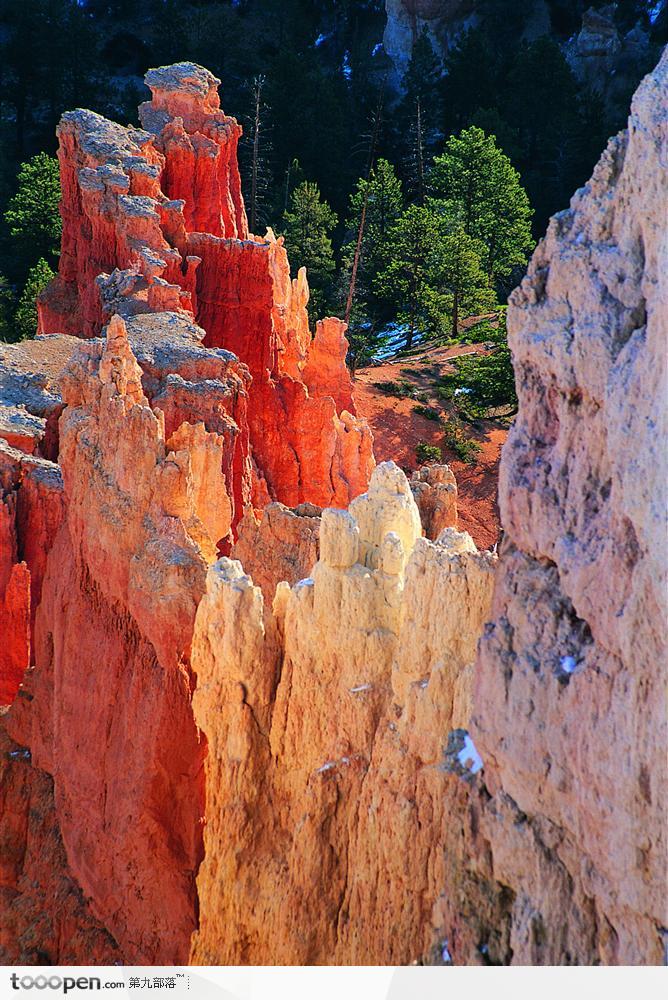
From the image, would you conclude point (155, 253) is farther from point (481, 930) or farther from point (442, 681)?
point (481, 930)

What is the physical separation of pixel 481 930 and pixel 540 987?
0.66 meters

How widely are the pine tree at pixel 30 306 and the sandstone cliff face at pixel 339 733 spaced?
27903 mm

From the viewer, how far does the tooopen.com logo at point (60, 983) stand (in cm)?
1234

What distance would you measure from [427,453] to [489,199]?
41.1 ft

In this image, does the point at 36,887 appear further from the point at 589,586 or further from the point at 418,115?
the point at 418,115

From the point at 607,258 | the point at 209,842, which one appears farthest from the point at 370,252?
the point at 607,258

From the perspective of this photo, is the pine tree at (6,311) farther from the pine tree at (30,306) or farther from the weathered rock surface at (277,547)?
the weathered rock surface at (277,547)

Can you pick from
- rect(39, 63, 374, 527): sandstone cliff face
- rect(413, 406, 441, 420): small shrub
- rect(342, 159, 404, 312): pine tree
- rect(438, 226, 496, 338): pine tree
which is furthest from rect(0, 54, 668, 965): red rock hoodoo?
rect(342, 159, 404, 312): pine tree

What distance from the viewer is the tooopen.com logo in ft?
40.5

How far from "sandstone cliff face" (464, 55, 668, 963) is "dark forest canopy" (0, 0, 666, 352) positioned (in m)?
36.9

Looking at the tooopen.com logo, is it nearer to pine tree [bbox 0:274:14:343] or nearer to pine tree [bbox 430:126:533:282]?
pine tree [bbox 0:274:14:343]

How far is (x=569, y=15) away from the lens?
61.3 m

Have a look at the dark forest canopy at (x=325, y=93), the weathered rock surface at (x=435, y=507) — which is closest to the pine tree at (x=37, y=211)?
the dark forest canopy at (x=325, y=93)

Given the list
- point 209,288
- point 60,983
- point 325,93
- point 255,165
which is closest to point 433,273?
point 255,165
